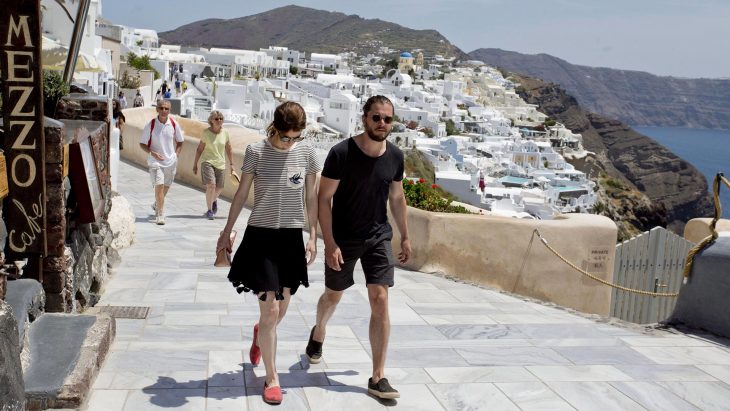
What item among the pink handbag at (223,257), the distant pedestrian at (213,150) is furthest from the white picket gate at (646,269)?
the pink handbag at (223,257)

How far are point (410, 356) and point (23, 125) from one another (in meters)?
2.68

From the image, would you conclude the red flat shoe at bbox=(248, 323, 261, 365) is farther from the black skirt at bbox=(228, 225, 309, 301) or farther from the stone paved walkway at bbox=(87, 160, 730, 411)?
the black skirt at bbox=(228, 225, 309, 301)

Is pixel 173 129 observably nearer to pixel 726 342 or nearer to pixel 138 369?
pixel 138 369

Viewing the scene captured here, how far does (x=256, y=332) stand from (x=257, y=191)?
3.01ft

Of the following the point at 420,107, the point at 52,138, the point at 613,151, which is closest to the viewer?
the point at 52,138

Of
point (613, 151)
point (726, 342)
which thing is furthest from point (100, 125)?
point (613, 151)

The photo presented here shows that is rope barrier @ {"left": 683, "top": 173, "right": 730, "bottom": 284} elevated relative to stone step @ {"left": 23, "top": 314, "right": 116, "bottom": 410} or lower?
elevated

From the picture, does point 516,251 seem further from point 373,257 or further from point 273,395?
point 273,395

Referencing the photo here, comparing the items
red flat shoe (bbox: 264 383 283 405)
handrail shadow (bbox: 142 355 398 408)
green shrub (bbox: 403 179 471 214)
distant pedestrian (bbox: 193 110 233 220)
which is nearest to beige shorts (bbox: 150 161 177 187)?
distant pedestrian (bbox: 193 110 233 220)

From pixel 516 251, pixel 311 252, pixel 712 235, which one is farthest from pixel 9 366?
pixel 516 251

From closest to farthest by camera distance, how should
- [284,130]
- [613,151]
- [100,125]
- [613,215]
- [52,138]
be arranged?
1. [284,130]
2. [52,138]
3. [100,125]
4. [613,215]
5. [613,151]

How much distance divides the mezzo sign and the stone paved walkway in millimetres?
897

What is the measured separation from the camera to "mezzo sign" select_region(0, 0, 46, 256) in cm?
420

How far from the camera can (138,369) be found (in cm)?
466
